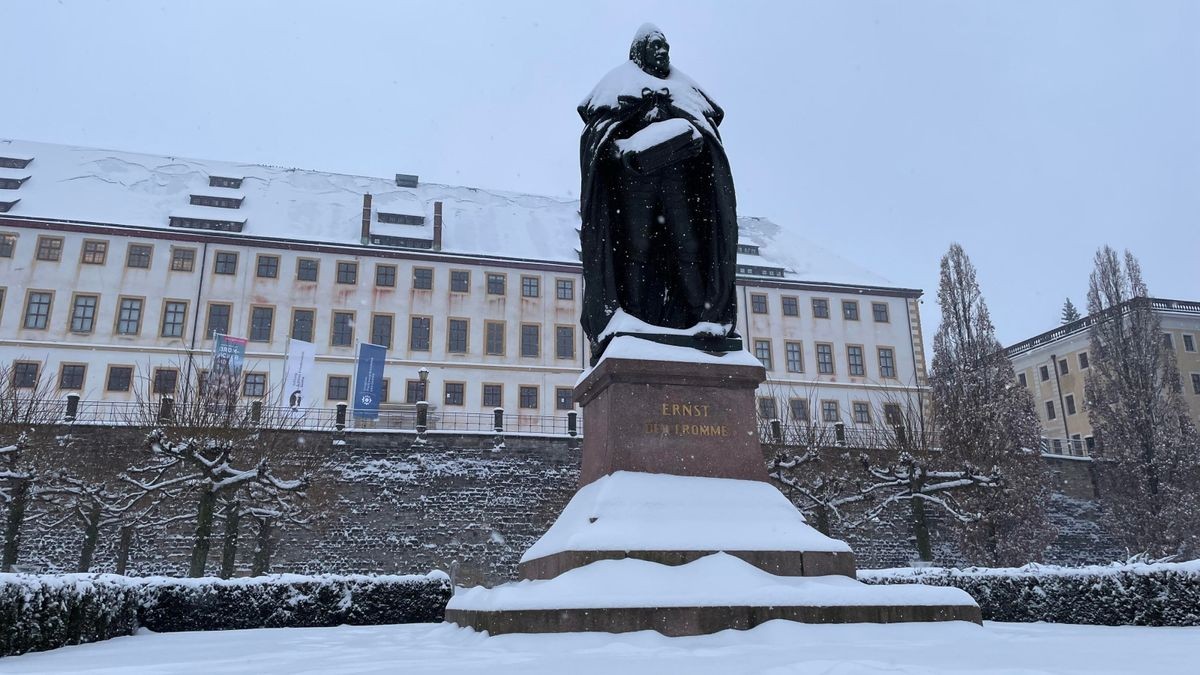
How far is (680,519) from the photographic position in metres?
5.45

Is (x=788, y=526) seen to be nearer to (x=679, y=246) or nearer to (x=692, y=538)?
(x=692, y=538)

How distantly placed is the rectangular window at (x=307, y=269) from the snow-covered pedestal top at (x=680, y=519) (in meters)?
33.8

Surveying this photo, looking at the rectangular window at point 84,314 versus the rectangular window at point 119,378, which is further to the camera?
the rectangular window at point 84,314

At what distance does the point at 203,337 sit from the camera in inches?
1394

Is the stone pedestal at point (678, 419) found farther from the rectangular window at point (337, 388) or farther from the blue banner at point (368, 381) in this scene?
the rectangular window at point (337, 388)

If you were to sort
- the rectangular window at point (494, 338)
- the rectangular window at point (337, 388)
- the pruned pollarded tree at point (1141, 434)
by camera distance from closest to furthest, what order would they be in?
the pruned pollarded tree at point (1141, 434) < the rectangular window at point (337, 388) < the rectangular window at point (494, 338)

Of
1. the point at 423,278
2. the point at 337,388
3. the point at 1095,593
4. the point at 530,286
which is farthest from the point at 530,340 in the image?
the point at 1095,593

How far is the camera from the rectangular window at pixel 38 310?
34125mm

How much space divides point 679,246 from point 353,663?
169 inches

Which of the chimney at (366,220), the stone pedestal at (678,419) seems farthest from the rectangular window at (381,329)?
the stone pedestal at (678,419)

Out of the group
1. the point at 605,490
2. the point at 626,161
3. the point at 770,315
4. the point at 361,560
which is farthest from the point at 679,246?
the point at 770,315

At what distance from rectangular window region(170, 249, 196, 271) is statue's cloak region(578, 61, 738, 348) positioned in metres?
34.0

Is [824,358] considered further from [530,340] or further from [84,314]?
[84,314]

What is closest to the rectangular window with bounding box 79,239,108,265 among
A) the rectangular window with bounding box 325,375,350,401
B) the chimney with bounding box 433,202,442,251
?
the rectangular window with bounding box 325,375,350,401
